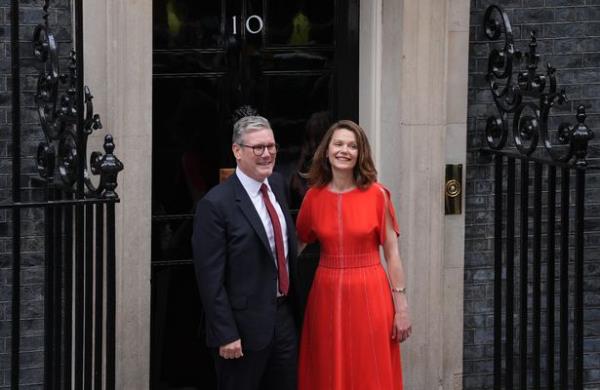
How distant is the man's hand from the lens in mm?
6172

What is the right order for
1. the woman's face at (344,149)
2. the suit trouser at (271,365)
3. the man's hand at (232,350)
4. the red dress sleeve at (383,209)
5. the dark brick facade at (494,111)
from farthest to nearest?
the dark brick facade at (494,111) → the red dress sleeve at (383,209) → the woman's face at (344,149) → the suit trouser at (271,365) → the man's hand at (232,350)

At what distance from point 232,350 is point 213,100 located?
175cm

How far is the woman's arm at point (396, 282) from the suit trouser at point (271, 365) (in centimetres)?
52

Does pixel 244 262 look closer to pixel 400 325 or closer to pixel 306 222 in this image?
pixel 306 222

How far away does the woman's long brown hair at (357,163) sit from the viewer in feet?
21.3

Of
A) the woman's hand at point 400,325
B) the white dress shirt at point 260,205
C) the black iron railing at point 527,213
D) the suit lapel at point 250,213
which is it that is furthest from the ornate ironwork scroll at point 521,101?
the suit lapel at point 250,213

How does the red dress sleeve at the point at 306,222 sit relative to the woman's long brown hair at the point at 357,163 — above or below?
below

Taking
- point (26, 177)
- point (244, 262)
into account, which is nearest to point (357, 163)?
point (244, 262)

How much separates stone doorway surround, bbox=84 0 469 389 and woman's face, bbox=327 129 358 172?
903 mm

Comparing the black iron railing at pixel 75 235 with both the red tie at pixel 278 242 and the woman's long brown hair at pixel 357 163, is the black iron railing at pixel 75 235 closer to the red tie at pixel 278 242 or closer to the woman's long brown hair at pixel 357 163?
the red tie at pixel 278 242

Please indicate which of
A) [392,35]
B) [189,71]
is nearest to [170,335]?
[189,71]

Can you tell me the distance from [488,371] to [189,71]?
7.76 feet

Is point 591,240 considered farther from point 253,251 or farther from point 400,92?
point 253,251

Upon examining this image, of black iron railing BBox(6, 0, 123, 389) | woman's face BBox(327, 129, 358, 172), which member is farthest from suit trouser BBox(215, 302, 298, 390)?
woman's face BBox(327, 129, 358, 172)
